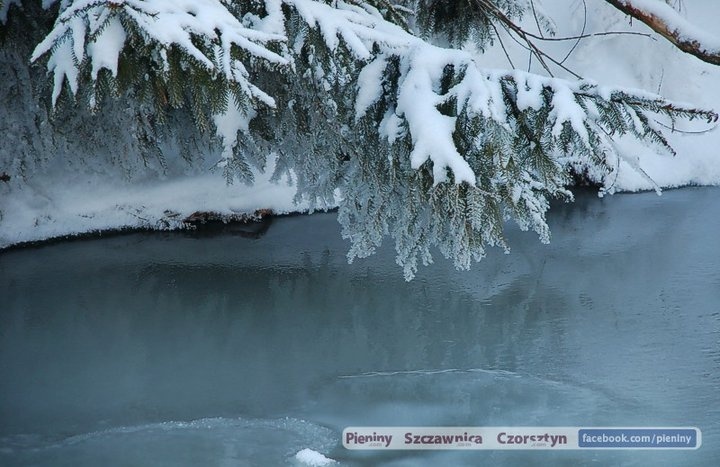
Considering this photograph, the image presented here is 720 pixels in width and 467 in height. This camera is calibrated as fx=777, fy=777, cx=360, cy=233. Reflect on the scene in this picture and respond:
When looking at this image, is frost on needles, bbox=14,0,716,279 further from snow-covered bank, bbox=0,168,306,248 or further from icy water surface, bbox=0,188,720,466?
snow-covered bank, bbox=0,168,306,248

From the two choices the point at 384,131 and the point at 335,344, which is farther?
the point at 335,344

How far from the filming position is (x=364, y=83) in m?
3.41

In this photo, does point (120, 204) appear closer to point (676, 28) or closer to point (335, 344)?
point (335, 344)

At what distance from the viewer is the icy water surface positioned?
3732 mm

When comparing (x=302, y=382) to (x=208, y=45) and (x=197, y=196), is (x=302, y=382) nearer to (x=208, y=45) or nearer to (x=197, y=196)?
(x=208, y=45)

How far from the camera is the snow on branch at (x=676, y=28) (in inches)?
128

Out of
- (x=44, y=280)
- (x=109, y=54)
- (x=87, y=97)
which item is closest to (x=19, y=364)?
(x=44, y=280)

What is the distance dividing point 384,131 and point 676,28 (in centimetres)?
134

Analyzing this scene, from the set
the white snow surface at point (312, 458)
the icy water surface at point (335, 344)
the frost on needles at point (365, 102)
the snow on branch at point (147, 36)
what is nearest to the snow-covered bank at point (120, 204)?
the icy water surface at point (335, 344)

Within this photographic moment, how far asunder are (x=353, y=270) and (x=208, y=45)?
318cm

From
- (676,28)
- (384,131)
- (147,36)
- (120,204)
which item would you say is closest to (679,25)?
(676,28)

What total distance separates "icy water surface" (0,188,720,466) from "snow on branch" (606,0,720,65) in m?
1.75

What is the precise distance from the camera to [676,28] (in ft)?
11.0

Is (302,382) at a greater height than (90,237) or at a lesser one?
lesser
